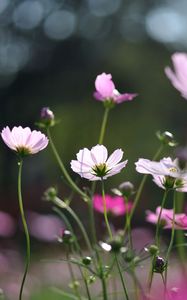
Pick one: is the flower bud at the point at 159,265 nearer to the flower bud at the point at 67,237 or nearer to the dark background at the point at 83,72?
the flower bud at the point at 67,237

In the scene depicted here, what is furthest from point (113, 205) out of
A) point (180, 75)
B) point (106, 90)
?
point (180, 75)

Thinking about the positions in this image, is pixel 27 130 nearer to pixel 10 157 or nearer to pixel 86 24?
pixel 10 157

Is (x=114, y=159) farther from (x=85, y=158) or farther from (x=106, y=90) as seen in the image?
(x=106, y=90)

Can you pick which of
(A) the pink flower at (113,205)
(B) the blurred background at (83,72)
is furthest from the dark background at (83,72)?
(A) the pink flower at (113,205)

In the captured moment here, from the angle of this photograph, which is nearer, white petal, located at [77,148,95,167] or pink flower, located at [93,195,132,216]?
white petal, located at [77,148,95,167]

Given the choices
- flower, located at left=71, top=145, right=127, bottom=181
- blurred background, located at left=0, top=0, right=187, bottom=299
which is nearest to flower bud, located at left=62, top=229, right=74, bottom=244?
flower, located at left=71, top=145, right=127, bottom=181

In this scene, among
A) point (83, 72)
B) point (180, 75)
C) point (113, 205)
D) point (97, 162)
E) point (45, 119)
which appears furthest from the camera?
point (83, 72)

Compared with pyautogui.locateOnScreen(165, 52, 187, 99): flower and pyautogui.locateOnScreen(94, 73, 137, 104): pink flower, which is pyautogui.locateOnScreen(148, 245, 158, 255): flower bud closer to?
pyautogui.locateOnScreen(165, 52, 187, 99): flower
